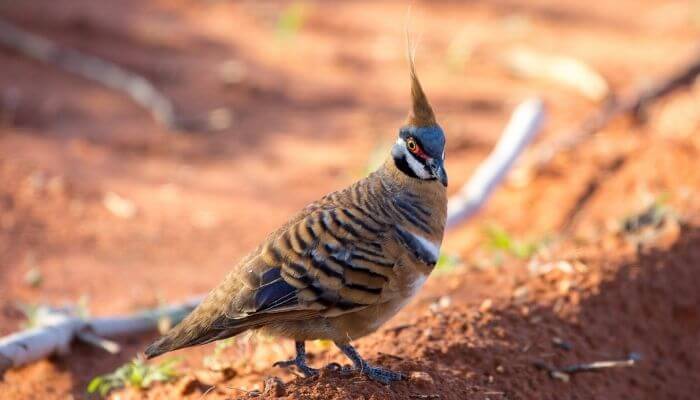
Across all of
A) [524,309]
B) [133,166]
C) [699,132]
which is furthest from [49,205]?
[699,132]

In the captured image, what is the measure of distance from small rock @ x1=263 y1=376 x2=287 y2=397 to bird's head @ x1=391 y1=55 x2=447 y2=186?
1201 millimetres

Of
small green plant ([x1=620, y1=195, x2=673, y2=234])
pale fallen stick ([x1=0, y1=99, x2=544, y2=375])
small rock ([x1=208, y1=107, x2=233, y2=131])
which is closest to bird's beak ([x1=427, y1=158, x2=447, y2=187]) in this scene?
pale fallen stick ([x1=0, y1=99, x2=544, y2=375])

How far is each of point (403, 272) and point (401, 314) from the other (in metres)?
1.34

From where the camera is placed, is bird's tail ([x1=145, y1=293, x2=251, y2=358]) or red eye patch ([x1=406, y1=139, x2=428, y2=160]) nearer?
bird's tail ([x1=145, y1=293, x2=251, y2=358])

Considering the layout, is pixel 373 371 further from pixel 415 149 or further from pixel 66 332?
pixel 66 332

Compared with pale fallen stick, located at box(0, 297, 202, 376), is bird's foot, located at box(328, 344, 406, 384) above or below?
below

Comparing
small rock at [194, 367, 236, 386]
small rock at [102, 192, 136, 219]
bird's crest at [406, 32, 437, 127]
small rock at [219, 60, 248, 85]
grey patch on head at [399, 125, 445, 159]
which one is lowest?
small rock at [194, 367, 236, 386]

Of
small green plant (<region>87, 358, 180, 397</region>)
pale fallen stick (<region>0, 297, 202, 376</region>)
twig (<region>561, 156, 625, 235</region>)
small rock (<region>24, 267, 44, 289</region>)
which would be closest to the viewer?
small green plant (<region>87, 358, 180, 397</region>)

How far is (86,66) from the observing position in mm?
11781

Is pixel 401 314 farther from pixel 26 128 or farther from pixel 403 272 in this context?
pixel 26 128

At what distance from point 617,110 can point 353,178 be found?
10.9 feet

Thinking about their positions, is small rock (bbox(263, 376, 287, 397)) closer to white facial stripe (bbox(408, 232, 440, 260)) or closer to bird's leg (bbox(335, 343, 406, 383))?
bird's leg (bbox(335, 343, 406, 383))

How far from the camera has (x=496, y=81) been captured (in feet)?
40.2

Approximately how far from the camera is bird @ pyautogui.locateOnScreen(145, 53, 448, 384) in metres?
4.16
